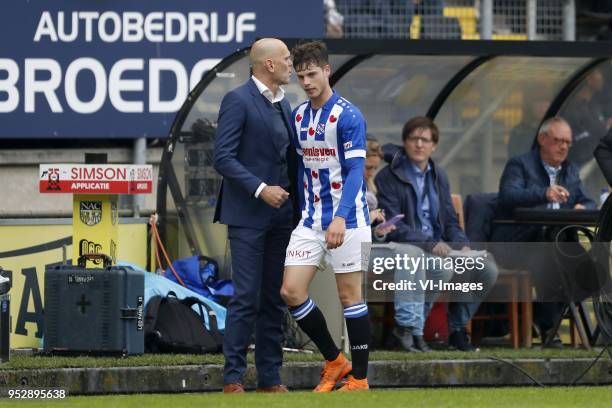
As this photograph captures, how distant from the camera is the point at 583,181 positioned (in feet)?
48.9

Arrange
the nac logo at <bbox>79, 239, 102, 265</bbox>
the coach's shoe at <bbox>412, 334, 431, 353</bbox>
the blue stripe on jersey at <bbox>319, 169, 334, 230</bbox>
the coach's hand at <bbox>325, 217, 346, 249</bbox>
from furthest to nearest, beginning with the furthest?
the coach's shoe at <bbox>412, 334, 431, 353</bbox> < the nac logo at <bbox>79, 239, 102, 265</bbox> < the blue stripe on jersey at <bbox>319, 169, 334, 230</bbox> < the coach's hand at <bbox>325, 217, 346, 249</bbox>

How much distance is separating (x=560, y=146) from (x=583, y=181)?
5.46ft

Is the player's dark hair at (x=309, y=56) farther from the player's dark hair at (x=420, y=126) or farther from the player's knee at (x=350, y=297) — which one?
the player's dark hair at (x=420, y=126)

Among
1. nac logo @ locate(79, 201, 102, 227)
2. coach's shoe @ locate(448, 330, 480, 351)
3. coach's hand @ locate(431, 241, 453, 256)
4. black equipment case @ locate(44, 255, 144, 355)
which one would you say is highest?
nac logo @ locate(79, 201, 102, 227)

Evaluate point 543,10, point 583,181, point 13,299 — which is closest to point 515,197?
point 583,181

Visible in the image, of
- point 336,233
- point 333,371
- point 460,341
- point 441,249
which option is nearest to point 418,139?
point 441,249

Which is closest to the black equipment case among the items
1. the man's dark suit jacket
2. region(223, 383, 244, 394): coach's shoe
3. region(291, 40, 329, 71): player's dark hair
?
the man's dark suit jacket

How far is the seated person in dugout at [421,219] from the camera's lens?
39.2 feet

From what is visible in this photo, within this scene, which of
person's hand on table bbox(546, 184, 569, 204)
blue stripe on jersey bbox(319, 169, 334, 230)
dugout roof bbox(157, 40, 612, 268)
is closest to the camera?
blue stripe on jersey bbox(319, 169, 334, 230)

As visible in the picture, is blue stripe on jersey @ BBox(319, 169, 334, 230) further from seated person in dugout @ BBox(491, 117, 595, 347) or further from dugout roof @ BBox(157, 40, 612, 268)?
seated person in dugout @ BBox(491, 117, 595, 347)

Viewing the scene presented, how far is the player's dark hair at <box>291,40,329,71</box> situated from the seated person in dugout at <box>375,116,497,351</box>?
255 cm

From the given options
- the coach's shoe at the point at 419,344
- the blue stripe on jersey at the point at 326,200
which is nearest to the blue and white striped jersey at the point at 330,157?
the blue stripe on jersey at the point at 326,200

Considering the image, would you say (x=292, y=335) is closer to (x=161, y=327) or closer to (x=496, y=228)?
(x=161, y=327)

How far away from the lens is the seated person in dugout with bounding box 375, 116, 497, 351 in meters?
12.0
